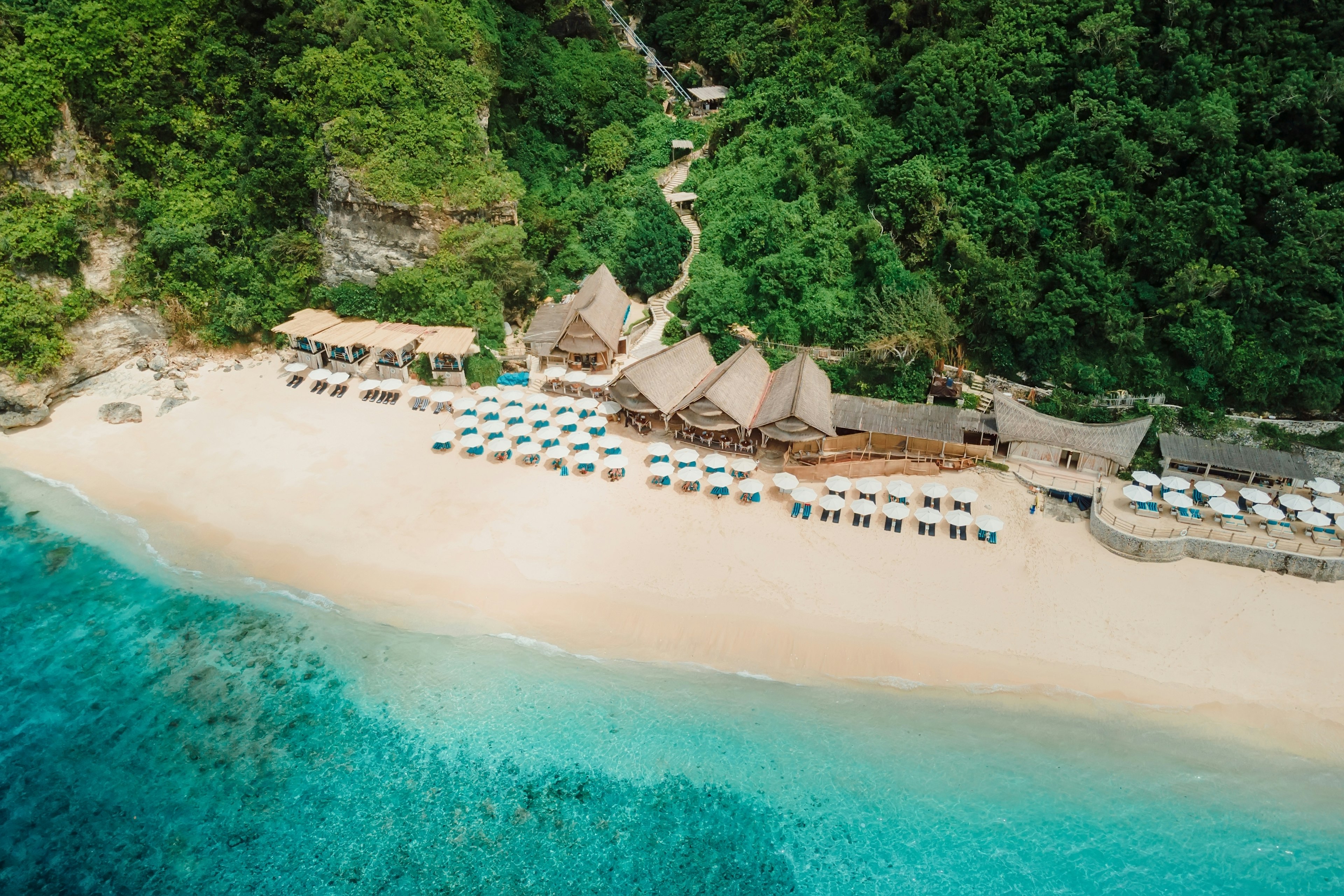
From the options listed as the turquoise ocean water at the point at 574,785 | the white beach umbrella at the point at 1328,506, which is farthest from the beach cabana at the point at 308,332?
the white beach umbrella at the point at 1328,506

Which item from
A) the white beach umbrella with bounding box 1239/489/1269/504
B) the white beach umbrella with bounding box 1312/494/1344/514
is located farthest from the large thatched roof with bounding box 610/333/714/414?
the white beach umbrella with bounding box 1312/494/1344/514

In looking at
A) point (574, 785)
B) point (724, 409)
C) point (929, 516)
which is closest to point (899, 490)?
point (929, 516)

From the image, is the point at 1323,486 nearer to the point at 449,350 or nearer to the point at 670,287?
the point at 670,287

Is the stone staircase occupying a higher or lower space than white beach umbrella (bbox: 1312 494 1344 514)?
higher

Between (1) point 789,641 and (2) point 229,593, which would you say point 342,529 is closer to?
(2) point 229,593

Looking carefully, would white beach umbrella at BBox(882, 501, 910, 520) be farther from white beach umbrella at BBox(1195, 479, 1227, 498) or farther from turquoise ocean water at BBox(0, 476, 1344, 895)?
white beach umbrella at BBox(1195, 479, 1227, 498)

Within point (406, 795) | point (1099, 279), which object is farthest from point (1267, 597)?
point (406, 795)

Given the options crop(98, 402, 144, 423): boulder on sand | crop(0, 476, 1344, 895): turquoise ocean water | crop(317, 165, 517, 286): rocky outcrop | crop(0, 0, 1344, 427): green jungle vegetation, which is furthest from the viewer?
crop(317, 165, 517, 286): rocky outcrop
